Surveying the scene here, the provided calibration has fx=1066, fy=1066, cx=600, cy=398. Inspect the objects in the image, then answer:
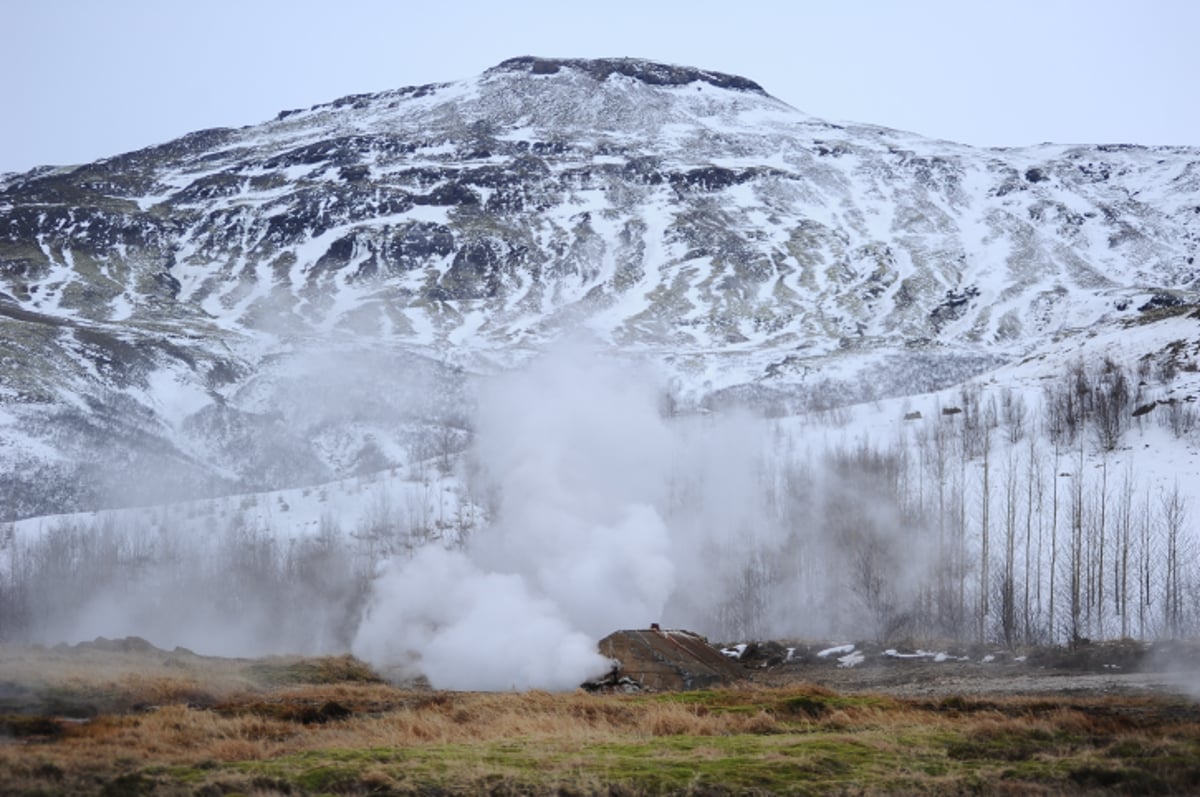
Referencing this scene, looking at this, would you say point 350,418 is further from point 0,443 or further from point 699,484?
point 699,484

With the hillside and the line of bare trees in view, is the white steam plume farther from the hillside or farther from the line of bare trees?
the line of bare trees

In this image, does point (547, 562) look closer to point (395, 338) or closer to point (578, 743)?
point (578, 743)

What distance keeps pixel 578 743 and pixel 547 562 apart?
77.1ft

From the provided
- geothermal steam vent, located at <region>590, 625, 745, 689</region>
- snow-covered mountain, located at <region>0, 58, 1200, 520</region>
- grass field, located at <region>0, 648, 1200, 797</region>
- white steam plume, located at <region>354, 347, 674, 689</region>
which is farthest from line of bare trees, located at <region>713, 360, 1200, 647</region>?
grass field, located at <region>0, 648, 1200, 797</region>

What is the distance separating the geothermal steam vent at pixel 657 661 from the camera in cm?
3719

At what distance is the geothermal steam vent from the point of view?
1464 inches

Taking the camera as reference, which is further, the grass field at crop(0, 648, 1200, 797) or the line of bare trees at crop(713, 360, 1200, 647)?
the line of bare trees at crop(713, 360, 1200, 647)

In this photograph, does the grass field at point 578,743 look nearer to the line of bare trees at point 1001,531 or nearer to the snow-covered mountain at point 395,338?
the line of bare trees at point 1001,531

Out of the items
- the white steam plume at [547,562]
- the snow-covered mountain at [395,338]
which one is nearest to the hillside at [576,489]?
the white steam plume at [547,562]

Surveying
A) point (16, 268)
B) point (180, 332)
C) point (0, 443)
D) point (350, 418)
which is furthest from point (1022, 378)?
point (16, 268)

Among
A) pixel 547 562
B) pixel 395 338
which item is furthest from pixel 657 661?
pixel 395 338

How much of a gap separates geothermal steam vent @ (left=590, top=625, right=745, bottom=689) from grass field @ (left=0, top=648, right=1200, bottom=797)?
5.50 metres

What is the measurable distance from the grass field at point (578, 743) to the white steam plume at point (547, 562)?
6.96 metres

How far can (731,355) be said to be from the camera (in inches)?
5787
